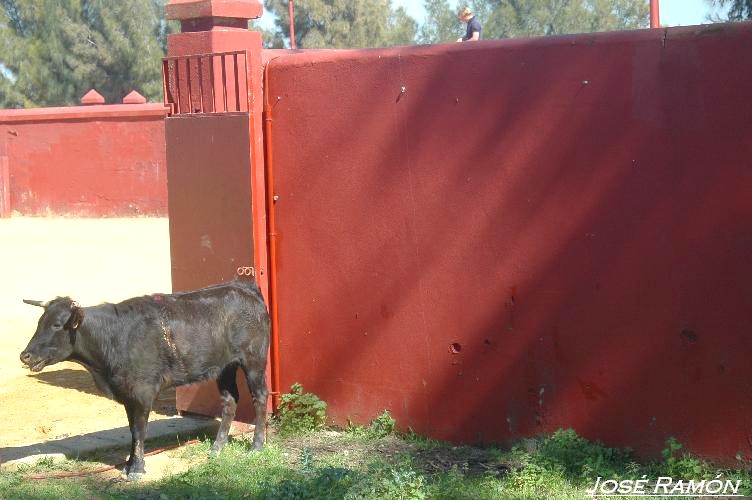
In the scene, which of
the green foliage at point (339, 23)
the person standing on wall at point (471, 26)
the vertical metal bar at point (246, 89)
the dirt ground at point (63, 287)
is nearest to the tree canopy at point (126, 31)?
the green foliage at point (339, 23)

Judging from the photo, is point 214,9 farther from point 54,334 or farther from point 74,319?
point 54,334

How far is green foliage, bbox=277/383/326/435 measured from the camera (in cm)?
783

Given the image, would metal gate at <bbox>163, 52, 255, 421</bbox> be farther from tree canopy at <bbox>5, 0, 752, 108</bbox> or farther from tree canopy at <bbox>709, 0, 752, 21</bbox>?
tree canopy at <bbox>5, 0, 752, 108</bbox>

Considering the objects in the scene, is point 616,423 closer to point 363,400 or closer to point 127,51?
point 363,400

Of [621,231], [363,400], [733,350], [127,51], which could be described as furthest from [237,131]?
[127,51]

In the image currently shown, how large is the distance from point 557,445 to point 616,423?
1.27ft

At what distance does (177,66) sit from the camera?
8414 millimetres

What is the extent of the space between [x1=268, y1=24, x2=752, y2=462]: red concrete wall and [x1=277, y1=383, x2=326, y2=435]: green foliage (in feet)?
0.36

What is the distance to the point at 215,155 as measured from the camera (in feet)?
26.7

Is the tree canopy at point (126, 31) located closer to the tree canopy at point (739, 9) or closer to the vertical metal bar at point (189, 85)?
the tree canopy at point (739, 9)

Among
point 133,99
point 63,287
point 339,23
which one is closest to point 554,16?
point 339,23

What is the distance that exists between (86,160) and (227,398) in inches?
695

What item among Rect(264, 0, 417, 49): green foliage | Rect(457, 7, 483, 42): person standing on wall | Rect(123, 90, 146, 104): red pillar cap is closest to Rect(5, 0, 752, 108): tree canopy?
Rect(264, 0, 417, 49): green foliage

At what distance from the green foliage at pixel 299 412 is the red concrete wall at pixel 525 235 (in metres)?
0.11
